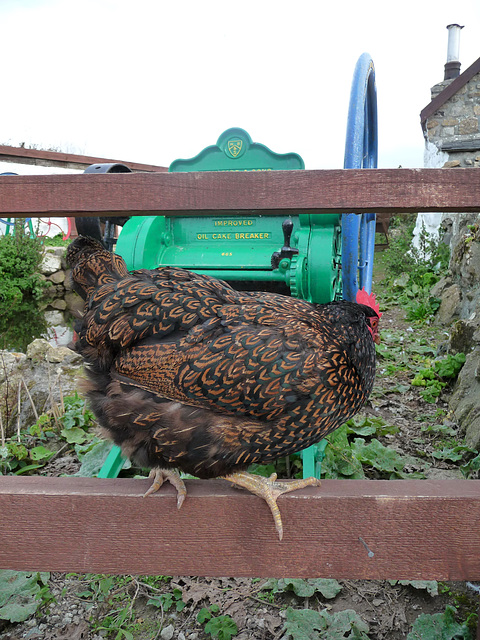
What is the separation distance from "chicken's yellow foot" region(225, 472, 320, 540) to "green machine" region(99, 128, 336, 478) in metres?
1.59

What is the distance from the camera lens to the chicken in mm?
1207

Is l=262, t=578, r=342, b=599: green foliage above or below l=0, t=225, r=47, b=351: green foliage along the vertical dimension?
below

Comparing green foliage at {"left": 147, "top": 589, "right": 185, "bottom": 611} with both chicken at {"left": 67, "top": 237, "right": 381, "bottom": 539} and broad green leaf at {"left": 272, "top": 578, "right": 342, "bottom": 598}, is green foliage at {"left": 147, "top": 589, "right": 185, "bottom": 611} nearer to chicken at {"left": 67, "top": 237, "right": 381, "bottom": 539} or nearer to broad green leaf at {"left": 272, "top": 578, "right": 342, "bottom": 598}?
broad green leaf at {"left": 272, "top": 578, "right": 342, "bottom": 598}

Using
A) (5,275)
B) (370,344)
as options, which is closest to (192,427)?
(370,344)

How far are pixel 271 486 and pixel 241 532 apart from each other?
0.13 m

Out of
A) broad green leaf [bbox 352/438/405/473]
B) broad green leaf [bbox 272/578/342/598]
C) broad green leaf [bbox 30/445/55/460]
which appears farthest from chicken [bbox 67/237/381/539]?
broad green leaf [bbox 30/445/55/460]

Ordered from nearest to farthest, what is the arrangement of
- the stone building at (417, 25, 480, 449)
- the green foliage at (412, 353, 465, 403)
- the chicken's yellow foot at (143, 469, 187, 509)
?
the chicken's yellow foot at (143, 469, 187, 509), the stone building at (417, 25, 480, 449), the green foliage at (412, 353, 465, 403)

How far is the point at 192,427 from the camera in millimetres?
1231

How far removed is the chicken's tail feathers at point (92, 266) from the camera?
4.79ft

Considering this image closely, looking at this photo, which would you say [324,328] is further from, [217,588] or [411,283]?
[411,283]

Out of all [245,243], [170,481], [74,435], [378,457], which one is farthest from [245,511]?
[74,435]

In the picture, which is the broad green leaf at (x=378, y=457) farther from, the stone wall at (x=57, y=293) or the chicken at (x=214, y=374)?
the stone wall at (x=57, y=293)

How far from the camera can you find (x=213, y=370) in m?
1.21

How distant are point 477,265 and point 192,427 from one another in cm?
504
